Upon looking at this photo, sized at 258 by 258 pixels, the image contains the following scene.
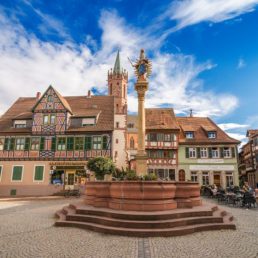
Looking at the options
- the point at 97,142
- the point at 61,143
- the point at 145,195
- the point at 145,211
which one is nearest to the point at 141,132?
the point at 145,195

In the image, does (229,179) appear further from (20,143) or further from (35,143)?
(20,143)

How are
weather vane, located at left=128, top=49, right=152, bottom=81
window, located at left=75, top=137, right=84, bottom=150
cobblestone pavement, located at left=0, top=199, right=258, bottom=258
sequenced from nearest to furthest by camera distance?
cobblestone pavement, located at left=0, top=199, right=258, bottom=258, weather vane, located at left=128, top=49, right=152, bottom=81, window, located at left=75, top=137, right=84, bottom=150

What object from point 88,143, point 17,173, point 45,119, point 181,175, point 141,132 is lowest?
point 17,173

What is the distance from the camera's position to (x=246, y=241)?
7.30 meters

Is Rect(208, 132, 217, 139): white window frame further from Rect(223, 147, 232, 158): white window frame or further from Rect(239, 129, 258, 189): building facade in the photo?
Rect(239, 129, 258, 189): building facade

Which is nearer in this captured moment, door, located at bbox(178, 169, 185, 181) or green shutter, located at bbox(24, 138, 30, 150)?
green shutter, located at bbox(24, 138, 30, 150)

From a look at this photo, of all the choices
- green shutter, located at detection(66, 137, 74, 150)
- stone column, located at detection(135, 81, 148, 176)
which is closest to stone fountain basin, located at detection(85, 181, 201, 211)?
stone column, located at detection(135, 81, 148, 176)

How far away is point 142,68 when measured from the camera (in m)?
16.9

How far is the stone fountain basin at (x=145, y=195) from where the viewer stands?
9562 millimetres

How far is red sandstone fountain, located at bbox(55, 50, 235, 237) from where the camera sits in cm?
819

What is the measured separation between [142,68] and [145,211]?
10.2 metres

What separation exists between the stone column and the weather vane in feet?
1.98

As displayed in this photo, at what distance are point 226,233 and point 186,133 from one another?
25686 mm

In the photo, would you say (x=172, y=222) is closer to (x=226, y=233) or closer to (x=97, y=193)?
(x=226, y=233)
